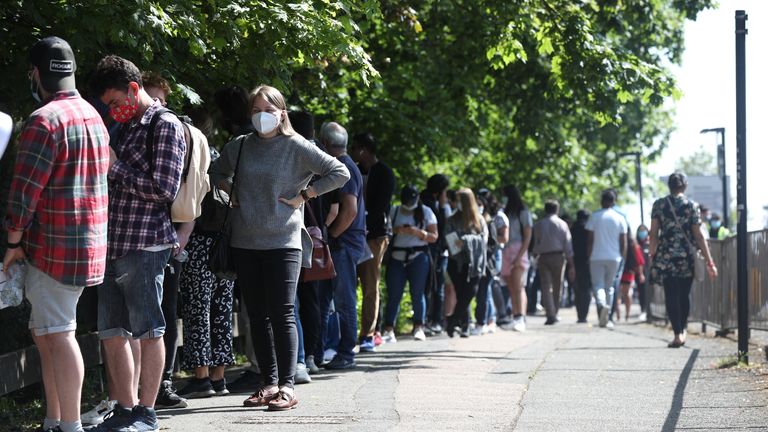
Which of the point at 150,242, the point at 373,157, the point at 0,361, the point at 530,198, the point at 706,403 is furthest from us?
→ the point at 530,198

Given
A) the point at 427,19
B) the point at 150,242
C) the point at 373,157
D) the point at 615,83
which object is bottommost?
the point at 150,242

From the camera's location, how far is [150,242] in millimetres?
6535

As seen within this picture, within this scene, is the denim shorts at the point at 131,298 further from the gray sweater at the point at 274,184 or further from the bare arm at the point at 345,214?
the bare arm at the point at 345,214

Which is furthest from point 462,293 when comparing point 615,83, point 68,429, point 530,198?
point 530,198

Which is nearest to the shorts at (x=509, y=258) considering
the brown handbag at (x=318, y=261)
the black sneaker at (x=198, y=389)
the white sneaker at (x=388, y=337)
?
the white sneaker at (x=388, y=337)

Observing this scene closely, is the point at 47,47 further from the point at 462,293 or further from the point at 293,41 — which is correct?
the point at 462,293

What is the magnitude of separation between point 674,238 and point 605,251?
5.05 metres

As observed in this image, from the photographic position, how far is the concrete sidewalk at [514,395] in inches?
287

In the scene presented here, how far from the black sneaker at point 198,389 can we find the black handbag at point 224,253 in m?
1.03

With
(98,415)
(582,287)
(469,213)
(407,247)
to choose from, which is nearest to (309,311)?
(98,415)

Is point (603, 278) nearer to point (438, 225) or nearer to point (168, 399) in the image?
point (438, 225)

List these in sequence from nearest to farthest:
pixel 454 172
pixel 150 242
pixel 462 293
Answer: pixel 150 242, pixel 462 293, pixel 454 172

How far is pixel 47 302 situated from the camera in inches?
235

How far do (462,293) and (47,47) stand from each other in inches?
370
